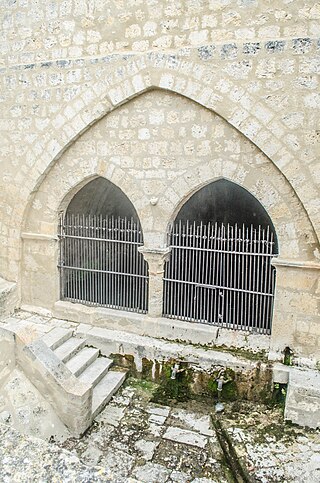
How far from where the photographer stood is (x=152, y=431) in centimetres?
504

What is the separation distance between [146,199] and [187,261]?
4.15 ft

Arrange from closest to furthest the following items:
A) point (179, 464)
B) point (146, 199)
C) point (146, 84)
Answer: point (179, 464)
point (146, 84)
point (146, 199)

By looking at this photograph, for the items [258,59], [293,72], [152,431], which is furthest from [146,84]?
[152,431]

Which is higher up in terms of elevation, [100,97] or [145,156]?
[100,97]

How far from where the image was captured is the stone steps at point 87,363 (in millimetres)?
5664

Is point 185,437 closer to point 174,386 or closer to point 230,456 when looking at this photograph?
point 230,456

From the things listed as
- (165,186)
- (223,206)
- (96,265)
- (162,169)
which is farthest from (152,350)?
(223,206)

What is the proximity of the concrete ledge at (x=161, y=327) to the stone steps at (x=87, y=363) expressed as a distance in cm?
39

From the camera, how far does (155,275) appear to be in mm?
6355

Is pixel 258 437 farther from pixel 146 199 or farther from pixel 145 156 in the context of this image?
pixel 145 156

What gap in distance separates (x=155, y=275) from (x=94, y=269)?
4.17 feet

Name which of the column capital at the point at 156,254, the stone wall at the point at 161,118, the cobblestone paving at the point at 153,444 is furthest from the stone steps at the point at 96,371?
the column capital at the point at 156,254

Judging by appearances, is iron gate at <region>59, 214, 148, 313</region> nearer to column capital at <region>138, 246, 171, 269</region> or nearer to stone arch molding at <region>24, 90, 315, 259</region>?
stone arch molding at <region>24, 90, 315, 259</region>

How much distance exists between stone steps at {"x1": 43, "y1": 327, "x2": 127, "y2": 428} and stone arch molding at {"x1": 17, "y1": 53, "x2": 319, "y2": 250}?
270 centimetres
